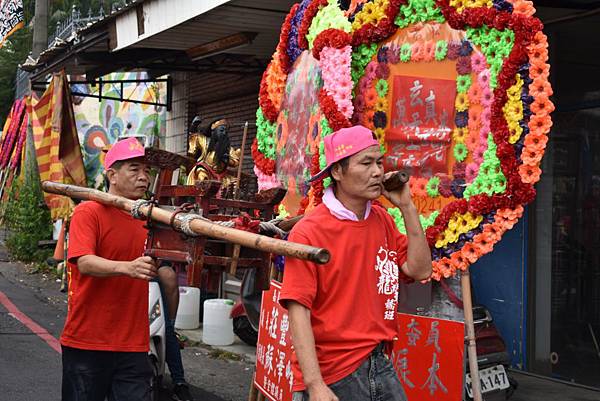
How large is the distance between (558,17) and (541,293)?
2642 mm

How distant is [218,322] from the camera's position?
337 inches

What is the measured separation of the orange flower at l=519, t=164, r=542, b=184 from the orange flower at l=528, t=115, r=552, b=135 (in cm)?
18

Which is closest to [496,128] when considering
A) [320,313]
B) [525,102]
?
[525,102]

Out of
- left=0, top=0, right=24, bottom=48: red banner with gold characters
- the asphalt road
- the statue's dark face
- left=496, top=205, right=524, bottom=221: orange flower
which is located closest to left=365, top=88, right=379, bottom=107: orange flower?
left=496, top=205, right=524, bottom=221: orange flower

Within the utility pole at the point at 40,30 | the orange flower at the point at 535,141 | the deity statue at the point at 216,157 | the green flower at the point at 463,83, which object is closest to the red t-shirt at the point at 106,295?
the green flower at the point at 463,83

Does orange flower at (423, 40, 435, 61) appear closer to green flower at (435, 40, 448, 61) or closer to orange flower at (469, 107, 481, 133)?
green flower at (435, 40, 448, 61)

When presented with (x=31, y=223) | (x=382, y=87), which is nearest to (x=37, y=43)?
(x=31, y=223)

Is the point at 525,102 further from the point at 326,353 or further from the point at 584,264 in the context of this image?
the point at 584,264

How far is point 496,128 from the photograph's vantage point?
4152mm

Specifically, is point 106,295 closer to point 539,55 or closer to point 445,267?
point 445,267

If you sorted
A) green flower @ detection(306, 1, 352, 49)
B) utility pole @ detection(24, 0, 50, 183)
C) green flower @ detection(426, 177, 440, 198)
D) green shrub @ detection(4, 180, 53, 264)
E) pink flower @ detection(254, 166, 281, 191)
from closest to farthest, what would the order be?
green flower @ detection(426, 177, 440, 198) < green flower @ detection(306, 1, 352, 49) < pink flower @ detection(254, 166, 281, 191) < green shrub @ detection(4, 180, 53, 264) < utility pole @ detection(24, 0, 50, 183)

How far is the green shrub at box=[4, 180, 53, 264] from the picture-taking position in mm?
15547

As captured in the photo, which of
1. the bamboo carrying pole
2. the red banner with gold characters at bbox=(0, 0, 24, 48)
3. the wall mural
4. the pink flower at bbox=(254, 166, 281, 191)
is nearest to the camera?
the bamboo carrying pole

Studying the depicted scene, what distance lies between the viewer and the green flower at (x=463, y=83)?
438cm
